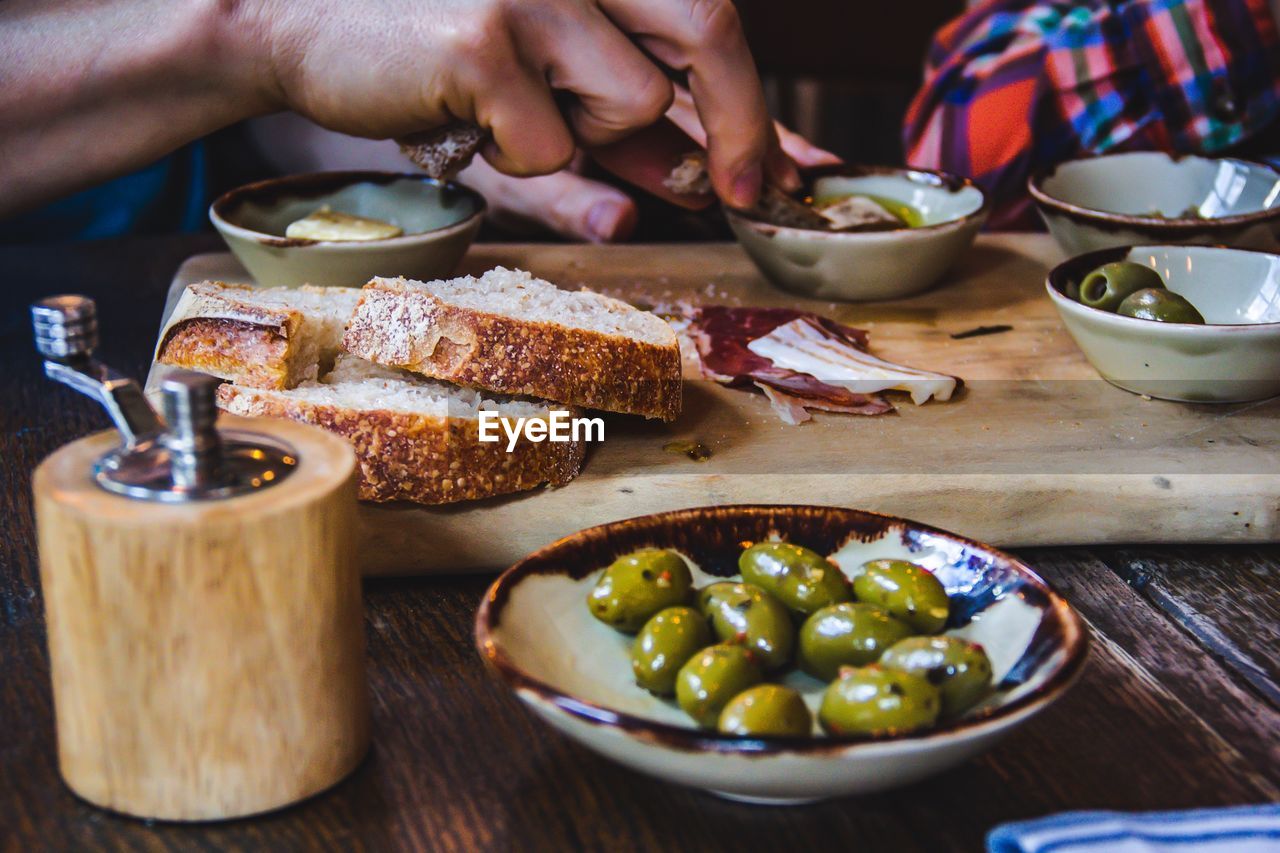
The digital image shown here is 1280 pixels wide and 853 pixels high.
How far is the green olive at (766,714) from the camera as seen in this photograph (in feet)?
2.98

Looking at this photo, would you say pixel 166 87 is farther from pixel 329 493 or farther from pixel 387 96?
pixel 329 493

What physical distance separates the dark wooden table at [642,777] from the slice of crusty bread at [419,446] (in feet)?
0.39

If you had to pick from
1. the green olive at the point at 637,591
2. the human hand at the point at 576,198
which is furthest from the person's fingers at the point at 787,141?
the green olive at the point at 637,591

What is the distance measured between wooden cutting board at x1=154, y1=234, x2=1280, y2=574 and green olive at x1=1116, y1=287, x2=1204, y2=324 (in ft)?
0.41

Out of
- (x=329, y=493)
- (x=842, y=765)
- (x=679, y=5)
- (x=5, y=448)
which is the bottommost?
(x=5, y=448)

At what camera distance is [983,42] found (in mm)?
3496

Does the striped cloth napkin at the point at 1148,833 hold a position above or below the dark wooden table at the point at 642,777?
above

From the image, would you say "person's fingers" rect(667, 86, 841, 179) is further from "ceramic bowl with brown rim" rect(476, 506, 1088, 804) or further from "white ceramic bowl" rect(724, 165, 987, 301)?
"ceramic bowl with brown rim" rect(476, 506, 1088, 804)

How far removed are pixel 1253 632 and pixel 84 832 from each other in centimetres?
114

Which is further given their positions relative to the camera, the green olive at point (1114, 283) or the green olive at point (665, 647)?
the green olive at point (1114, 283)

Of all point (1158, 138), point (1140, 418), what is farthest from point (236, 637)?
point (1158, 138)

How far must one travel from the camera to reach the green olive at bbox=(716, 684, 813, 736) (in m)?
0.91

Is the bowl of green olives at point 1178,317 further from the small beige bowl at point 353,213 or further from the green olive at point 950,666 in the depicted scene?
the small beige bowl at point 353,213

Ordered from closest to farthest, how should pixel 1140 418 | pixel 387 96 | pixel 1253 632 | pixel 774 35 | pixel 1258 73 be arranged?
1. pixel 1253 632
2. pixel 1140 418
3. pixel 387 96
4. pixel 1258 73
5. pixel 774 35
